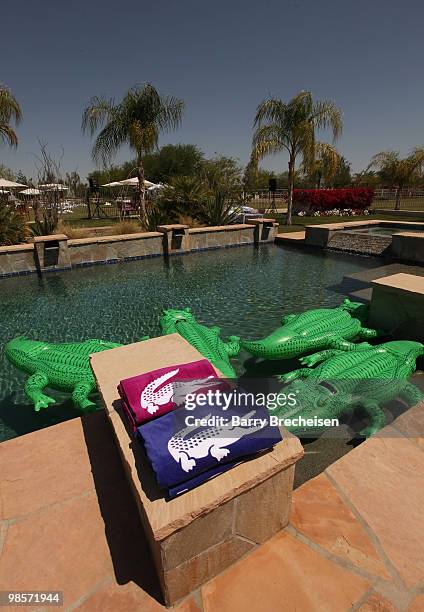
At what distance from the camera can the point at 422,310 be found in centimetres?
495

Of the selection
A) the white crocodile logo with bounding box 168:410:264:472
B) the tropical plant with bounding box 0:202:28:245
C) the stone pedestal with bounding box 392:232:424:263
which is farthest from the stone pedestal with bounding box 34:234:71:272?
the stone pedestal with bounding box 392:232:424:263

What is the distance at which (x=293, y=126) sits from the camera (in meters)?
17.9

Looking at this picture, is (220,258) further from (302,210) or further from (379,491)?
(302,210)

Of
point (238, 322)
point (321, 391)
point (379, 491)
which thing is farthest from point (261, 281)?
point (379, 491)

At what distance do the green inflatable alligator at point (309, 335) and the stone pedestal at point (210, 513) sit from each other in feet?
8.29

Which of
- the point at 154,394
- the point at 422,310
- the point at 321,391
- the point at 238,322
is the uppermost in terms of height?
the point at 154,394

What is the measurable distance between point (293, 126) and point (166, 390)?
19.5 meters

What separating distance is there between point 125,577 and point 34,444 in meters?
1.55

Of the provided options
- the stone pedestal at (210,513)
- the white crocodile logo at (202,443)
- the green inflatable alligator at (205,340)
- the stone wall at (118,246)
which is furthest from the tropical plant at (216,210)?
the white crocodile logo at (202,443)

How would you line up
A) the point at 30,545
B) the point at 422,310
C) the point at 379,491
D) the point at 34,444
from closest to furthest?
1. the point at 30,545
2. the point at 379,491
3. the point at 34,444
4. the point at 422,310

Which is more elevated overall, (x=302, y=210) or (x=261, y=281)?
(x=302, y=210)

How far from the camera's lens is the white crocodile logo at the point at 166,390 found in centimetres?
207

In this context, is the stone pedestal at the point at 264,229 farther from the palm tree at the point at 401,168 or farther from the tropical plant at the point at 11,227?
the palm tree at the point at 401,168

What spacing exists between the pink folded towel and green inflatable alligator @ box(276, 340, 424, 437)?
1271mm
